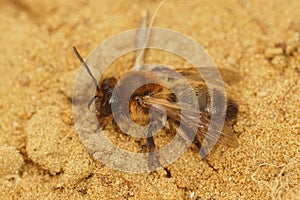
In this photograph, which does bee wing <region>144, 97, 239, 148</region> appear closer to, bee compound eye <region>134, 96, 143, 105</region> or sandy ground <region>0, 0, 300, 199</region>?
bee compound eye <region>134, 96, 143, 105</region>

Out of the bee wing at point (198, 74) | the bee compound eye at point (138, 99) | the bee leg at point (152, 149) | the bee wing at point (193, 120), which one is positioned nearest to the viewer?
the bee wing at point (193, 120)

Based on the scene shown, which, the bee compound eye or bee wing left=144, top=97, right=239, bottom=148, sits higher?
the bee compound eye

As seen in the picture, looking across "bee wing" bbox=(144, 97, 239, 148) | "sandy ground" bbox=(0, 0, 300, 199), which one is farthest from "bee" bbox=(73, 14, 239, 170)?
"sandy ground" bbox=(0, 0, 300, 199)

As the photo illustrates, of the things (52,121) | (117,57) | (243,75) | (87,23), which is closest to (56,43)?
(87,23)

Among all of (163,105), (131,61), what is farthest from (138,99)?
(131,61)

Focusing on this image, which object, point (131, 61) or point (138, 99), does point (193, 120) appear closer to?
point (138, 99)

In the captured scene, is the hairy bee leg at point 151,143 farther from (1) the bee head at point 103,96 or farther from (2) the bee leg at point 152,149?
(1) the bee head at point 103,96

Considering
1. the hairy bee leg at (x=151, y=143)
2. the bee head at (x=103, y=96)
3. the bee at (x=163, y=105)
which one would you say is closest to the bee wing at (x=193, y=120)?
the bee at (x=163, y=105)
